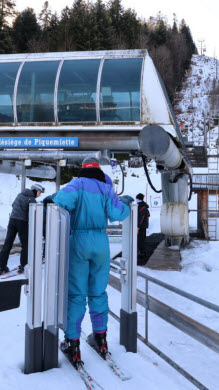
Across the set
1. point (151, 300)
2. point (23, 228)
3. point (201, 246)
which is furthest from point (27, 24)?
point (151, 300)

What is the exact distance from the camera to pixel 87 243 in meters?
3.20

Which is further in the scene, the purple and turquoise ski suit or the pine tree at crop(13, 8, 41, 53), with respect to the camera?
the pine tree at crop(13, 8, 41, 53)

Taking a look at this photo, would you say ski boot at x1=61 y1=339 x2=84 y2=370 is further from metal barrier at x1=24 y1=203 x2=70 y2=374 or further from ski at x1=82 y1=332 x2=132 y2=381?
ski at x1=82 y1=332 x2=132 y2=381

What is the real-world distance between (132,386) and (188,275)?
22.8 ft

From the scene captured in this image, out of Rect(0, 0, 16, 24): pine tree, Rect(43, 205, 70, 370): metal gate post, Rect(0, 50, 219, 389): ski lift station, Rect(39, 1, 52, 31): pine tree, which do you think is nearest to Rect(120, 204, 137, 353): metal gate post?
Rect(43, 205, 70, 370): metal gate post

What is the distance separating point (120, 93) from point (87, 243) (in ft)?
22.9

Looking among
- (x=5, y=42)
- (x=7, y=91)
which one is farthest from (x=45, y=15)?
(x=7, y=91)

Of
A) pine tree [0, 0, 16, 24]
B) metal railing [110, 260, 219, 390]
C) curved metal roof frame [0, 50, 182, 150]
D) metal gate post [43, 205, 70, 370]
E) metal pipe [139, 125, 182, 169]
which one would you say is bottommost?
metal railing [110, 260, 219, 390]

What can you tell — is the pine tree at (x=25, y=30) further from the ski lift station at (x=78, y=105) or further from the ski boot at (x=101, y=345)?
the ski boot at (x=101, y=345)

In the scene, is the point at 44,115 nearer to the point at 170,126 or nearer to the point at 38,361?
the point at 170,126

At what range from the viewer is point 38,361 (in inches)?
120

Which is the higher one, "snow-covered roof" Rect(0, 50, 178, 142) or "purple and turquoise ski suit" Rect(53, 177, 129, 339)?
"snow-covered roof" Rect(0, 50, 178, 142)

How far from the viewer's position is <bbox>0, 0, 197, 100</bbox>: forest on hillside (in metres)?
49.9

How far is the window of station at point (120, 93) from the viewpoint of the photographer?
31.0ft
